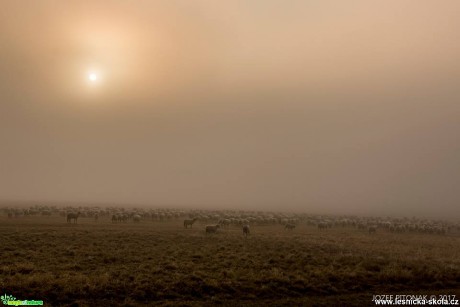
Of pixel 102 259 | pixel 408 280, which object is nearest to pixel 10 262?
pixel 102 259

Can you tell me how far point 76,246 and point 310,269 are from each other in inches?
723

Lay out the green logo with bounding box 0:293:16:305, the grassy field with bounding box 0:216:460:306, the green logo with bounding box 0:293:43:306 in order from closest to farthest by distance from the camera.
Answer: the green logo with bounding box 0:293:43:306, the green logo with bounding box 0:293:16:305, the grassy field with bounding box 0:216:460:306

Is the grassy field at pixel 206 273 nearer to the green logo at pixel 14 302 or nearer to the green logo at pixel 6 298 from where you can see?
the green logo at pixel 6 298

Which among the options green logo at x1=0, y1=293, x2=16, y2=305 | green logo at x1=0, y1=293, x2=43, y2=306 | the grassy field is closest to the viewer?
green logo at x1=0, y1=293, x2=43, y2=306

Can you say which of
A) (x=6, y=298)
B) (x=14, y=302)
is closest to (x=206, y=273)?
(x=14, y=302)

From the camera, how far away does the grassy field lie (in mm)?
16828

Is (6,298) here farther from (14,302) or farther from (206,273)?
(206,273)

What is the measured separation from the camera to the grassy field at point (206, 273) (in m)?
16.8

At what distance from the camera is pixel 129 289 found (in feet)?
57.5

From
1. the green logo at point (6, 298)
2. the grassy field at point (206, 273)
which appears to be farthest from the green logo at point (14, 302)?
the grassy field at point (206, 273)

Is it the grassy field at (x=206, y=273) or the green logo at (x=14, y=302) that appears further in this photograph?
the grassy field at (x=206, y=273)

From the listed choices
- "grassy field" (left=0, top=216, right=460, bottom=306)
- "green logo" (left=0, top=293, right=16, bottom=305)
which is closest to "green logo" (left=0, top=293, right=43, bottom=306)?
"green logo" (left=0, top=293, right=16, bottom=305)

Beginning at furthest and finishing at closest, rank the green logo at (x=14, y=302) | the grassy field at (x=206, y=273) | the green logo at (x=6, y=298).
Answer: the grassy field at (x=206, y=273), the green logo at (x=6, y=298), the green logo at (x=14, y=302)

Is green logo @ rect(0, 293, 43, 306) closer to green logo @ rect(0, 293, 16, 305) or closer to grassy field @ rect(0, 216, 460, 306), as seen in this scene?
green logo @ rect(0, 293, 16, 305)
